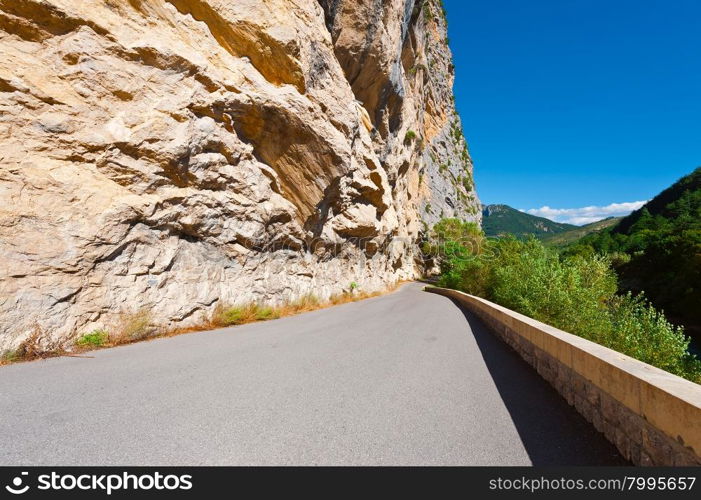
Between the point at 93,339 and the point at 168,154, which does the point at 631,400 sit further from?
the point at 168,154

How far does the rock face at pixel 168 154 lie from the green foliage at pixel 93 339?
213 millimetres

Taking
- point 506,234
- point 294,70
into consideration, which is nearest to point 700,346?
point 506,234

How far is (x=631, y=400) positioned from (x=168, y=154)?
372 inches

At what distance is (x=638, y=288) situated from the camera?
3566 centimetres

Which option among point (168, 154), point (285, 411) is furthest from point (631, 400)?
point (168, 154)

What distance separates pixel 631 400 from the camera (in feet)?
7.94

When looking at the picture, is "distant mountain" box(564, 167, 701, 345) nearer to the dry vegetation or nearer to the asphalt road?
the asphalt road

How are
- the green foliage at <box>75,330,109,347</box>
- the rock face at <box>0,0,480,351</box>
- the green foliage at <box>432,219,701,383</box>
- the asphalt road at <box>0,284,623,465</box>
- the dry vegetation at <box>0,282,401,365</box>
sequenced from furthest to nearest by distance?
the green foliage at <box>432,219,701,383</box> < the rock face at <box>0,0,480,351</box> < the green foliage at <box>75,330,109,347</box> < the dry vegetation at <box>0,282,401,365</box> < the asphalt road at <box>0,284,623,465</box>

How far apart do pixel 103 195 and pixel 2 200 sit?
1.54 m

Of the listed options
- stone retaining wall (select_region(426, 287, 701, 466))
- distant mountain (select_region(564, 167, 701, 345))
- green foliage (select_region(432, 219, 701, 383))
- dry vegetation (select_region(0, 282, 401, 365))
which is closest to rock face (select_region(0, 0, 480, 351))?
dry vegetation (select_region(0, 282, 401, 365))

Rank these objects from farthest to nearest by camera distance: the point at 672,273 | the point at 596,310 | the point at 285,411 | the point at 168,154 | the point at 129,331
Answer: the point at 672,273
the point at 596,310
the point at 168,154
the point at 129,331
the point at 285,411

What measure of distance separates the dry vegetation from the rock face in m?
0.17

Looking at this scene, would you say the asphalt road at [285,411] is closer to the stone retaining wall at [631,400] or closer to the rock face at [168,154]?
the stone retaining wall at [631,400]

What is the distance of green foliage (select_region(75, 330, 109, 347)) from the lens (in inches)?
216
